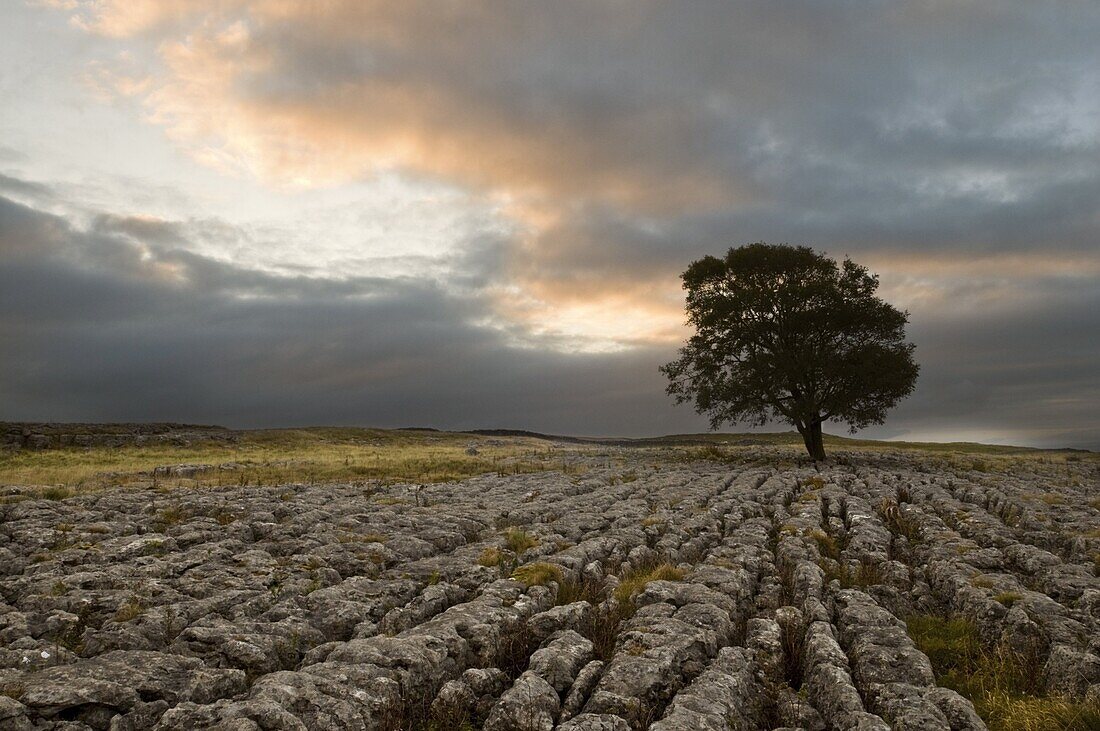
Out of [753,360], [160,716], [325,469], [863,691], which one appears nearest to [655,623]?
[863,691]

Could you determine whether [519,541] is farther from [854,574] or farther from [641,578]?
[854,574]

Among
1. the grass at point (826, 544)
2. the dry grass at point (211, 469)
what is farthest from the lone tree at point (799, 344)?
the grass at point (826, 544)

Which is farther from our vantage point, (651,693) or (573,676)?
(573,676)

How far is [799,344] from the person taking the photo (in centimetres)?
4834

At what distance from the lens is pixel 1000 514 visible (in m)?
23.9

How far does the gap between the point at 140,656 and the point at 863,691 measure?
Answer: 1152cm

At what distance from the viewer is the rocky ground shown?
8859 mm

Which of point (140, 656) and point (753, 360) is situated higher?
point (753, 360)

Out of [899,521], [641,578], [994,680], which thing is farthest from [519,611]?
[899,521]

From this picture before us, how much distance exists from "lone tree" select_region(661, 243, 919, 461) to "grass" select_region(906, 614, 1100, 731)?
114 feet

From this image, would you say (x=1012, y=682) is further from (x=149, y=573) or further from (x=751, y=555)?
(x=149, y=573)

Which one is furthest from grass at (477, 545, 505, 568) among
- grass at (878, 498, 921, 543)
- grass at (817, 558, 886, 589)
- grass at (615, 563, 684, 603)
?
grass at (878, 498, 921, 543)

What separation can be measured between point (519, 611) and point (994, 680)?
8332mm

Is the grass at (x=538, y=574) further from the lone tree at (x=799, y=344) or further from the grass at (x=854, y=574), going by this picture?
the lone tree at (x=799, y=344)
